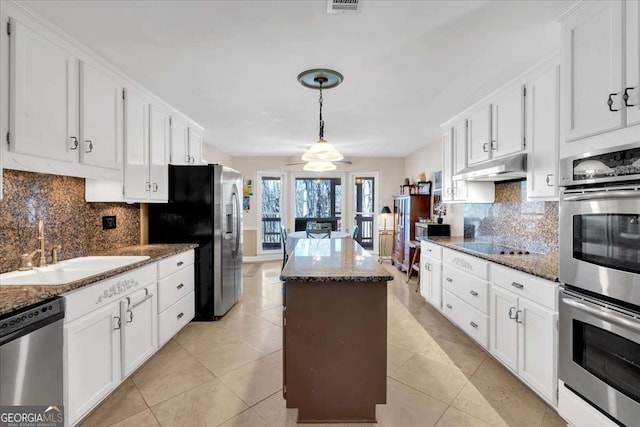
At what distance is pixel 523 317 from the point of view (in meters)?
2.05

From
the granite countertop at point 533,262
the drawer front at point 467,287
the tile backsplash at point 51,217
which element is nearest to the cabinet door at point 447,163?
the drawer front at point 467,287

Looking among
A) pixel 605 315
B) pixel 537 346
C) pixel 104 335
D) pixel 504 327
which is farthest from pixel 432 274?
pixel 104 335

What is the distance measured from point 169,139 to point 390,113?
101 inches

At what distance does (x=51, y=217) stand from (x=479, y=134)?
12.6 feet

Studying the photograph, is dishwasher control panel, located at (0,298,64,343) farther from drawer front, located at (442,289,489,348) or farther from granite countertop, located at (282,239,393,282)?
drawer front, located at (442,289,489,348)

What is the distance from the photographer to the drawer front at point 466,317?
2.50 m

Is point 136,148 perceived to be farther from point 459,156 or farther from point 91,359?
point 459,156

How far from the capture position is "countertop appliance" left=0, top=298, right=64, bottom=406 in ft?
4.20

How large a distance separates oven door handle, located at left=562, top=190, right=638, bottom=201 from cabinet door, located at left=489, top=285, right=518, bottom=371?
0.84 m

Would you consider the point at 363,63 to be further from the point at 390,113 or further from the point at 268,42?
the point at 390,113

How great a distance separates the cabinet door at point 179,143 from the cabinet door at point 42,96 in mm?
1377

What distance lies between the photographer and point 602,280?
147cm

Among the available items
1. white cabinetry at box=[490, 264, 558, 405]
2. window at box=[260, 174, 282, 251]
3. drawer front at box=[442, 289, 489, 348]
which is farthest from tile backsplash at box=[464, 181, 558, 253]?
window at box=[260, 174, 282, 251]

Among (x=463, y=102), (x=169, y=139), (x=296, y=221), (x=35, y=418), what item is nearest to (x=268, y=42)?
(x=169, y=139)
